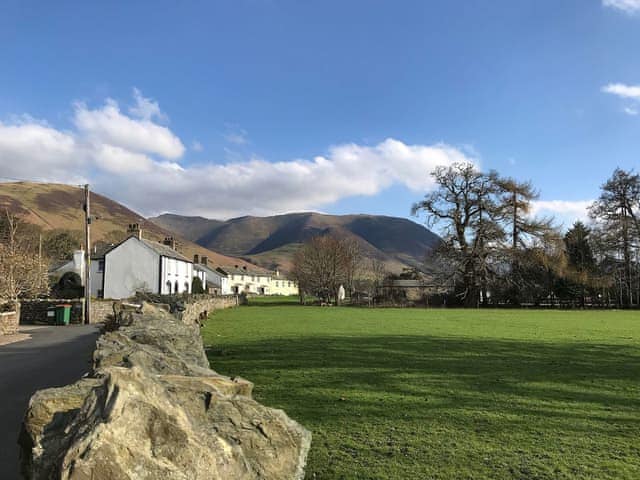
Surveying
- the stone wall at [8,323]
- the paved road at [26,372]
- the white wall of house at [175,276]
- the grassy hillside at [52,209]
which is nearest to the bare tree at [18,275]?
the stone wall at [8,323]

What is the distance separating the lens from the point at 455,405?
8094 millimetres

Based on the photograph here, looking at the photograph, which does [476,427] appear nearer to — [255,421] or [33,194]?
[255,421]

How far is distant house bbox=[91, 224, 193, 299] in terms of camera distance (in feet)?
173

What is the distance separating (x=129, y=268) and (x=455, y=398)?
50.7 metres

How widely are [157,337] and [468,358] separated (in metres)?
8.42

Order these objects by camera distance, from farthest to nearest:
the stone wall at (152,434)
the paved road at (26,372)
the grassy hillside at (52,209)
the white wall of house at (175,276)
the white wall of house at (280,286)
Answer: the white wall of house at (280,286), the grassy hillside at (52,209), the white wall of house at (175,276), the paved road at (26,372), the stone wall at (152,434)

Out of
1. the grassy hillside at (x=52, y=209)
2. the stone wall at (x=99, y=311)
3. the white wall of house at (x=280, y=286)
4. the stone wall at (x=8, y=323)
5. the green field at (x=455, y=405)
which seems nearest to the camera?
the green field at (x=455, y=405)

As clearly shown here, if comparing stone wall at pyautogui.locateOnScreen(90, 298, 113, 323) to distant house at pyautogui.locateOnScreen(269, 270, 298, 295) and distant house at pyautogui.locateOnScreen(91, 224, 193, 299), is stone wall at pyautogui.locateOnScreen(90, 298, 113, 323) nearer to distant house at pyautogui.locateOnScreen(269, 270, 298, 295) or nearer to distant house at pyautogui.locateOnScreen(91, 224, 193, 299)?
distant house at pyautogui.locateOnScreen(91, 224, 193, 299)

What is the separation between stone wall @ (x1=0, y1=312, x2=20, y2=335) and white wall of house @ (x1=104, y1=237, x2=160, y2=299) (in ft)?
97.9

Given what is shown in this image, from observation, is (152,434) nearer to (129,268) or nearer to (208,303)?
(208,303)

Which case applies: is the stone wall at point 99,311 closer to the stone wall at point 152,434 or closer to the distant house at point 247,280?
the stone wall at point 152,434

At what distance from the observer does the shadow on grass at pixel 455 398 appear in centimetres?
603

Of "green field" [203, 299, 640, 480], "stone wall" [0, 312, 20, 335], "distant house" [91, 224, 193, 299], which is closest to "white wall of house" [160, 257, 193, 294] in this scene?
"distant house" [91, 224, 193, 299]

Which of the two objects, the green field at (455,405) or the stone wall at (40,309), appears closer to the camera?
the green field at (455,405)
